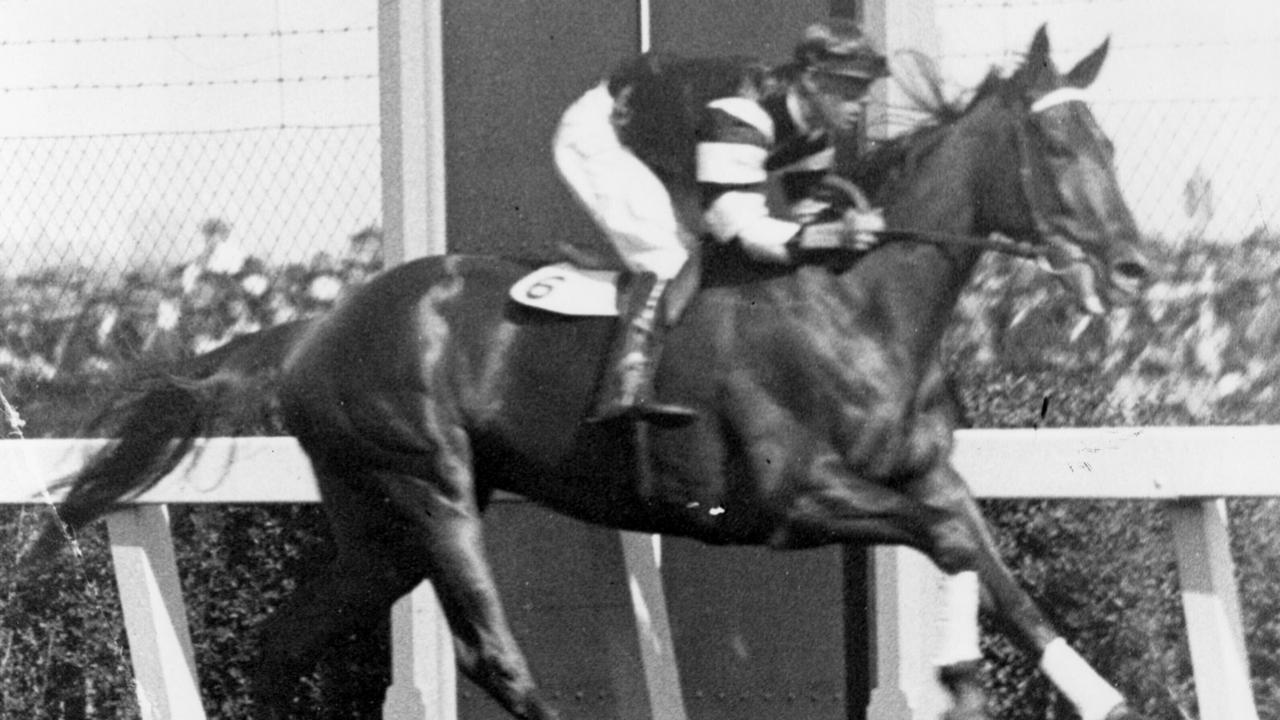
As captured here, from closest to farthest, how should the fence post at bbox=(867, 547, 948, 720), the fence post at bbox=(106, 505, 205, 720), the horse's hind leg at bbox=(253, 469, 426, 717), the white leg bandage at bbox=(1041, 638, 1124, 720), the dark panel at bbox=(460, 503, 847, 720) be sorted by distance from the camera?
the white leg bandage at bbox=(1041, 638, 1124, 720) → the horse's hind leg at bbox=(253, 469, 426, 717) → the fence post at bbox=(867, 547, 948, 720) → the fence post at bbox=(106, 505, 205, 720) → the dark panel at bbox=(460, 503, 847, 720)

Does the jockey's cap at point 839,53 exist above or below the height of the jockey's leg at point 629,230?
above

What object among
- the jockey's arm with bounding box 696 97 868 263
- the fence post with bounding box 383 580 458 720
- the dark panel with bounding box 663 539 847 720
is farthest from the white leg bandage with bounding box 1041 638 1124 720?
the fence post with bounding box 383 580 458 720

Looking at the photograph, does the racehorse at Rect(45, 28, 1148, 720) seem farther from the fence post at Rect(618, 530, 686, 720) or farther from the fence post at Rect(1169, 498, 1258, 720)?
the fence post at Rect(618, 530, 686, 720)

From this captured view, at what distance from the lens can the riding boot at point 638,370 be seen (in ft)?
15.9

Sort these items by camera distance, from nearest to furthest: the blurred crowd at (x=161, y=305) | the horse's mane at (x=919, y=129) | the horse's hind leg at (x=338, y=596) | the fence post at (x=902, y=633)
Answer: the horse's mane at (x=919, y=129)
the horse's hind leg at (x=338, y=596)
the fence post at (x=902, y=633)
the blurred crowd at (x=161, y=305)

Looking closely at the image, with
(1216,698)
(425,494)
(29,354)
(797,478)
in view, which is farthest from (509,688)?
(29,354)

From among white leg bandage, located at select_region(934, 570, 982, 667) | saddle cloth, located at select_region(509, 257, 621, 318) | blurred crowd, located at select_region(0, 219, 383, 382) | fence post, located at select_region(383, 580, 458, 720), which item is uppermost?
saddle cloth, located at select_region(509, 257, 621, 318)

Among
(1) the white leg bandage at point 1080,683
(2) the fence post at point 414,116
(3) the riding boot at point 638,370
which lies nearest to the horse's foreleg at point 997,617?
(1) the white leg bandage at point 1080,683

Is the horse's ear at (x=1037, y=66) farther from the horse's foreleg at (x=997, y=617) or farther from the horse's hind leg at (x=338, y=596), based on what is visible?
the horse's hind leg at (x=338, y=596)

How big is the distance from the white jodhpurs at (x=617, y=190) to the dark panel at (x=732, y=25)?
497 mm

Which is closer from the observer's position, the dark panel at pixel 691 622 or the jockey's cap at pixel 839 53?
the jockey's cap at pixel 839 53

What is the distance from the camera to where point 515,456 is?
16.6 feet

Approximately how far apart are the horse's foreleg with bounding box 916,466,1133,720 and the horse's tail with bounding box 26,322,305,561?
1627 mm

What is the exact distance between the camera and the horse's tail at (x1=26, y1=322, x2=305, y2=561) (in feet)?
18.0
